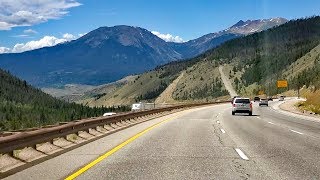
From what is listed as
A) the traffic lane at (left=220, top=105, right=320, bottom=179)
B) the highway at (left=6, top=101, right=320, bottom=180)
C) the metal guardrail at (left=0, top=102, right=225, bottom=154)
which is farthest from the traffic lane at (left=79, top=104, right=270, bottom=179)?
the metal guardrail at (left=0, top=102, right=225, bottom=154)

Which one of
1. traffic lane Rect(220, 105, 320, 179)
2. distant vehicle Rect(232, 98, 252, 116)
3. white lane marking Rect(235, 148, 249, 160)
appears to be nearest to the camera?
traffic lane Rect(220, 105, 320, 179)

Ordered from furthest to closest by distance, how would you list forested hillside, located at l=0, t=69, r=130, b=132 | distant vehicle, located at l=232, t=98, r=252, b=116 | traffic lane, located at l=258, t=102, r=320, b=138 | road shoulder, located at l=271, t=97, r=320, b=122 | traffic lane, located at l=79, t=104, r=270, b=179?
forested hillside, located at l=0, t=69, r=130, b=132 → distant vehicle, located at l=232, t=98, r=252, b=116 → road shoulder, located at l=271, t=97, r=320, b=122 → traffic lane, located at l=258, t=102, r=320, b=138 → traffic lane, located at l=79, t=104, r=270, b=179

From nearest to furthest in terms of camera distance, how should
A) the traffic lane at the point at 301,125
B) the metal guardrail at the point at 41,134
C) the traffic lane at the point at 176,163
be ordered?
the traffic lane at the point at 176,163 → the metal guardrail at the point at 41,134 → the traffic lane at the point at 301,125

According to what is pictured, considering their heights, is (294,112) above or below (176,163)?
above

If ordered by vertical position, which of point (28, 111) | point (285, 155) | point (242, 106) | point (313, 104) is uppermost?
point (28, 111)

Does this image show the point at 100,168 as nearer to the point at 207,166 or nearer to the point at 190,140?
the point at 207,166

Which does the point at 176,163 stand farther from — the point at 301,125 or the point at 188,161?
the point at 301,125

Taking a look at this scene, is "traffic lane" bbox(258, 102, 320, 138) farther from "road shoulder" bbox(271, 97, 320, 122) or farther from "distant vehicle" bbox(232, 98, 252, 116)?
"distant vehicle" bbox(232, 98, 252, 116)

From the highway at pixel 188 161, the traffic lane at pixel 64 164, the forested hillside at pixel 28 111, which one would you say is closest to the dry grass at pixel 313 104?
the highway at pixel 188 161

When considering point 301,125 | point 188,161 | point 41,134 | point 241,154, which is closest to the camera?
point 188,161

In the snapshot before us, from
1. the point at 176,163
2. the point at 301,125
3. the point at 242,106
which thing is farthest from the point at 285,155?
the point at 242,106

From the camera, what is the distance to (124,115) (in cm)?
2886

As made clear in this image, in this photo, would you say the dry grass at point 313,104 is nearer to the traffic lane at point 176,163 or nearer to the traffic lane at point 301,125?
the traffic lane at point 301,125

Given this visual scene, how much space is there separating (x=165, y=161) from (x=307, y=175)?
366 centimetres
